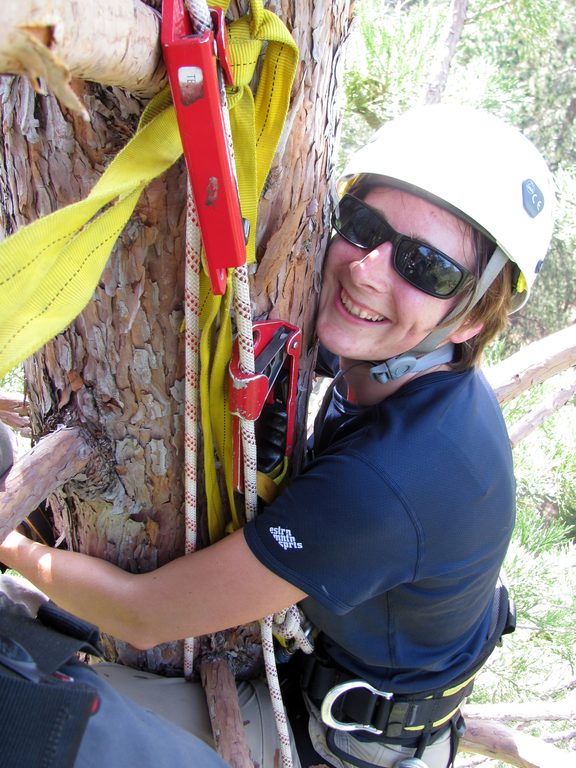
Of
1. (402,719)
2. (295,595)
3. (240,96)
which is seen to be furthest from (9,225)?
(402,719)

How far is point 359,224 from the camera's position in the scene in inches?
47.0

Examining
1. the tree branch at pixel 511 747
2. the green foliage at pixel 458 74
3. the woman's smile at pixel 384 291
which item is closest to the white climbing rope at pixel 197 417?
the woman's smile at pixel 384 291

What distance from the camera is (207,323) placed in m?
1.01

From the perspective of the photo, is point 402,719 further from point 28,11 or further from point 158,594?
point 28,11

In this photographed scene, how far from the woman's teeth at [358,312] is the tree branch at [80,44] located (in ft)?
1.82

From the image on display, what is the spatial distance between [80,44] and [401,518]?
77cm

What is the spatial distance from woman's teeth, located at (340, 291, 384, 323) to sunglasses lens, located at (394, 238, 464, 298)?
101 mm

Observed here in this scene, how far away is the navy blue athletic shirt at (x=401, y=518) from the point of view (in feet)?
3.48

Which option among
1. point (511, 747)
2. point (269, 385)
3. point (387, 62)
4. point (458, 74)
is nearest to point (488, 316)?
point (269, 385)

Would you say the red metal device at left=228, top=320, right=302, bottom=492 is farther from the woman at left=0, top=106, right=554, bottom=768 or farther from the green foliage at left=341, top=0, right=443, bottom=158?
the green foliage at left=341, top=0, right=443, bottom=158

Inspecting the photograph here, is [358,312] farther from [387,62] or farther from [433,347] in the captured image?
[387,62]

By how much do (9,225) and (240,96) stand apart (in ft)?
1.40

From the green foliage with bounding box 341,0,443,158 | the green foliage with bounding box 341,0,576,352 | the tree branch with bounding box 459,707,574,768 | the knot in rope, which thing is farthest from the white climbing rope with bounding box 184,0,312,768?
the green foliage with bounding box 341,0,443,158

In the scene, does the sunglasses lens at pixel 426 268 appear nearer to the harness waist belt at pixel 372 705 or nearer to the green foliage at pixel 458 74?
the harness waist belt at pixel 372 705
